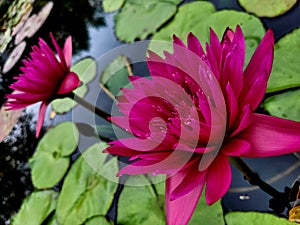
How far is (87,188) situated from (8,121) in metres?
0.54

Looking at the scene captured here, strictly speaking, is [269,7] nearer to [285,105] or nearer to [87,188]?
[285,105]

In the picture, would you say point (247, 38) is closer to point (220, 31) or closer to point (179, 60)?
point (220, 31)

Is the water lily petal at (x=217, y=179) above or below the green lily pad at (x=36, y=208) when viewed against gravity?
above

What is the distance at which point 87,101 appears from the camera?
1.27 metres

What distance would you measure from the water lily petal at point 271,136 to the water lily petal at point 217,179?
44 mm

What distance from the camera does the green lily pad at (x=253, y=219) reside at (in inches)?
30.7

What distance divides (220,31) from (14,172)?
85 centimetres

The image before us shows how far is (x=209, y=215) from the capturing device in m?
0.87

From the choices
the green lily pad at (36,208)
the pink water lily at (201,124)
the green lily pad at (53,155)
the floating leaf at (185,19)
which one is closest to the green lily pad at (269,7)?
the floating leaf at (185,19)

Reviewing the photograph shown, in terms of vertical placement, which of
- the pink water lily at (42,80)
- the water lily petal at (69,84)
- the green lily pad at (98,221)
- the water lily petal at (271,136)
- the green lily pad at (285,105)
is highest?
the pink water lily at (42,80)

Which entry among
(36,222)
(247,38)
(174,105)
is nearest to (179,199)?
(174,105)

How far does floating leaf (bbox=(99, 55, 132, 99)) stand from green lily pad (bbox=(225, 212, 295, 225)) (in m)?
0.57

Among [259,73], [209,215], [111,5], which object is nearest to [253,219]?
[209,215]

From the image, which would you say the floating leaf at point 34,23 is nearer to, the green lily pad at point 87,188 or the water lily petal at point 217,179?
the green lily pad at point 87,188
